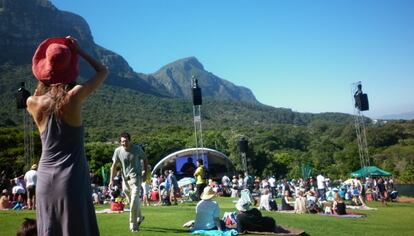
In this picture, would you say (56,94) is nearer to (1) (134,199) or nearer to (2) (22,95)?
(1) (134,199)

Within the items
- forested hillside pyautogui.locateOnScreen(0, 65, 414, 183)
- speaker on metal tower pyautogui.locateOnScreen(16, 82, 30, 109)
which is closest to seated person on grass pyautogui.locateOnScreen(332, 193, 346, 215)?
speaker on metal tower pyautogui.locateOnScreen(16, 82, 30, 109)

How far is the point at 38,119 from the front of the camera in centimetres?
309

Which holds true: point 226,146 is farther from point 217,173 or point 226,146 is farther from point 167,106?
point 167,106

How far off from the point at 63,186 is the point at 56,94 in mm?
649

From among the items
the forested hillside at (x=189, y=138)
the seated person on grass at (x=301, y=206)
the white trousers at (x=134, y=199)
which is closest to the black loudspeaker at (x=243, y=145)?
the seated person on grass at (x=301, y=206)

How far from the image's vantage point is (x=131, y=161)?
7.89 metres

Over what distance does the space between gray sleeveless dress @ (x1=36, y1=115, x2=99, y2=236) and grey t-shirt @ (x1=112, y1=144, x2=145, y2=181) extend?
4.83 metres

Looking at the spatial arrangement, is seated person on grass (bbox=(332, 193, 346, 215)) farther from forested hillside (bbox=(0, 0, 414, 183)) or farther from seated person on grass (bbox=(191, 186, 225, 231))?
forested hillside (bbox=(0, 0, 414, 183))

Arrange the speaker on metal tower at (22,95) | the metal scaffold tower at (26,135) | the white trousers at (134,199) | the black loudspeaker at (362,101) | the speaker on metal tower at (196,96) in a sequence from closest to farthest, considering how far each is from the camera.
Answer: the white trousers at (134,199) → the speaker on metal tower at (22,95) → the black loudspeaker at (362,101) → the metal scaffold tower at (26,135) → the speaker on metal tower at (196,96)

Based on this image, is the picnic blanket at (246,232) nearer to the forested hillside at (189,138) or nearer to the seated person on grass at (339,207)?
the seated person on grass at (339,207)

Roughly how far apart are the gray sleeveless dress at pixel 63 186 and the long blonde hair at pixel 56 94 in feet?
0.17

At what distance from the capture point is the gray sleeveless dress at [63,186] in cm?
293

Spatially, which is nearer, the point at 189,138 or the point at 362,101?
the point at 362,101

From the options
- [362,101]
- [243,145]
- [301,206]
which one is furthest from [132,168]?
[243,145]
